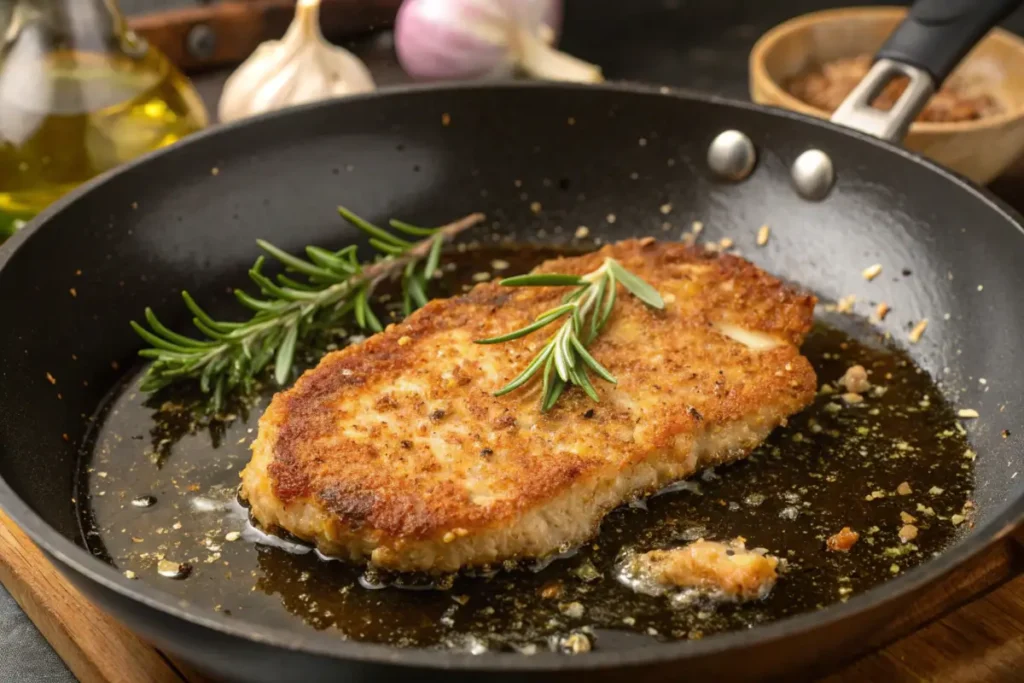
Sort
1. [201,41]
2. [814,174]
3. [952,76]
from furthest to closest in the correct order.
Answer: [201,41]
[952,76]
[814,174]

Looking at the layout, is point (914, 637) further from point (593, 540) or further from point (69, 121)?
point (69, 121)

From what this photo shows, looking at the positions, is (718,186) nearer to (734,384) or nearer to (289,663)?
(734,384)

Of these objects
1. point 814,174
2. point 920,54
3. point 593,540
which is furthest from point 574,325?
point 920,54

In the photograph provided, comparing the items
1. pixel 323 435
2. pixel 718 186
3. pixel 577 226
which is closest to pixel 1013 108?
pixel 718 186

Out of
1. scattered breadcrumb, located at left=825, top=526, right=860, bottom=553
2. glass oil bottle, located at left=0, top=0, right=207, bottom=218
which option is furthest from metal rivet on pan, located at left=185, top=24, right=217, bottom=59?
scattered breadcrumb, located at left=825, top=526, right=860, bottom=553

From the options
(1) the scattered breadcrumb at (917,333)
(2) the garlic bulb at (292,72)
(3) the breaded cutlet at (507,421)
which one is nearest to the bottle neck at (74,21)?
(2) the garlic bulb at (292,72)

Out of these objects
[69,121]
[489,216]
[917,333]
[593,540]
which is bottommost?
[69,121]

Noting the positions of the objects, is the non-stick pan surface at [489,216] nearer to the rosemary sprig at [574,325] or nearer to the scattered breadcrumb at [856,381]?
the scattered breadcrumb at [856,381]
